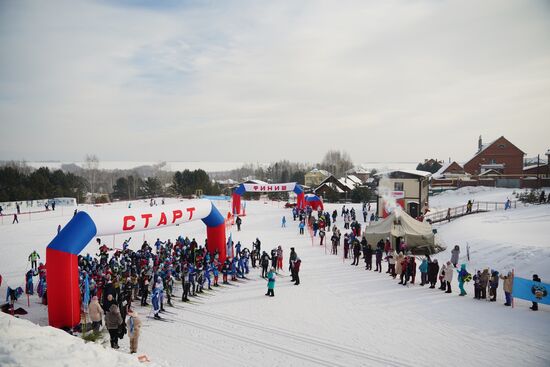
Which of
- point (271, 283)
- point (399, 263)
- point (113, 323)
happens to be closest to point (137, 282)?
point (113, 323)

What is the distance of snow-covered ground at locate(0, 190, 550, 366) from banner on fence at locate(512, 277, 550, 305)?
388 mm

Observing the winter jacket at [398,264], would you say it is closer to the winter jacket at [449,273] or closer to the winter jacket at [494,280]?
the winter jacket at [449,273]

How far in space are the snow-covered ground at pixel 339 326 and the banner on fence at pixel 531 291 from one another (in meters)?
0.39

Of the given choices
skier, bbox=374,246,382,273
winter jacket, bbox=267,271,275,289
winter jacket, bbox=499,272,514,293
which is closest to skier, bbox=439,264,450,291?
winter jacket, bbox=499,272,514,293

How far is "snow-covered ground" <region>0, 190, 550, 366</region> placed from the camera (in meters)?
7.48

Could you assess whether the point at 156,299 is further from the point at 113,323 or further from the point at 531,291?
the point at 531,291

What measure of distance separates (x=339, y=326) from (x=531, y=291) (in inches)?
241

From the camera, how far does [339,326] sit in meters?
9.23

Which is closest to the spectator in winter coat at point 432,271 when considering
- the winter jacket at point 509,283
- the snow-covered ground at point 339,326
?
the snow-covered ground at point 339,326

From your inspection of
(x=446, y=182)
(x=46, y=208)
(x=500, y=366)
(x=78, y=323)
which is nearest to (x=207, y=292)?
(x=78, y=323)

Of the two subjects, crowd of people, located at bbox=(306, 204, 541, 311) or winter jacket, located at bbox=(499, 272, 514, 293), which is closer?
winter jacket, located at bbox=(499, 272, 514, 293)

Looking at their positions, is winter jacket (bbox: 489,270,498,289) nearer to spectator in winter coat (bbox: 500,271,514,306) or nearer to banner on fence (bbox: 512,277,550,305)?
spectator in winter coat (bbox: 500,271,514,306)

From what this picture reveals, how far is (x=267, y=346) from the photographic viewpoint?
321 inches

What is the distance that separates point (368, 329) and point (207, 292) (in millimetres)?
5830
